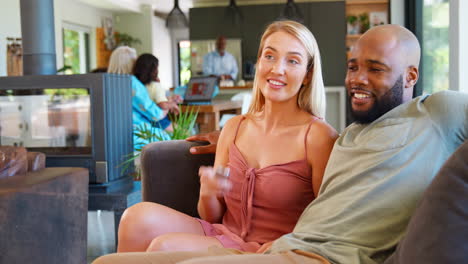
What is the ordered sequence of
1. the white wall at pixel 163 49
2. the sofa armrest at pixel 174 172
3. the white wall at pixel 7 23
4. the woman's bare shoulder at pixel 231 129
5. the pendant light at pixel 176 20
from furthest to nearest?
the white wall at pixel 163 49 < the pendant light at pixel 176 20 < the white wall at pixel 7 23 < the sofa armrest at pixel 174 172 < the woman's bare shoulder at pixel 231 129

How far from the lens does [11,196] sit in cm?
208

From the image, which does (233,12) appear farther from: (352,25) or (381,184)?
(381,184)

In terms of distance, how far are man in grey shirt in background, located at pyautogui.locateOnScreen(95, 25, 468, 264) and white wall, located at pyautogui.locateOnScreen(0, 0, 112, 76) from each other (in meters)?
6.16

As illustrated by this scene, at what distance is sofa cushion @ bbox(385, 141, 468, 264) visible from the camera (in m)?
0.91

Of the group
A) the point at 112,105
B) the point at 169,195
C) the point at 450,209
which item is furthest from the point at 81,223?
the point at 450,209

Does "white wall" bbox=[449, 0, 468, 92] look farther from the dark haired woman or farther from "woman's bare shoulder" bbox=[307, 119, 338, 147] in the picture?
the dark haired woman

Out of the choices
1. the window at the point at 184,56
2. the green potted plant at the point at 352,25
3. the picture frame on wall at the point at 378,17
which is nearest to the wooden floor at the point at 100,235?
the picture frame on wall at the point at 378,17

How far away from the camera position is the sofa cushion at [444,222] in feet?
3.00

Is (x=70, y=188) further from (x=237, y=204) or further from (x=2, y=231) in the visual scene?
(x=237, y=204)

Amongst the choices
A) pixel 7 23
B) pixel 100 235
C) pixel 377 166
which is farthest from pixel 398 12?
pixel 377 166

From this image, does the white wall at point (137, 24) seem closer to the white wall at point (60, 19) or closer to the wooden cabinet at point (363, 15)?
the white wall at point (60, 19)

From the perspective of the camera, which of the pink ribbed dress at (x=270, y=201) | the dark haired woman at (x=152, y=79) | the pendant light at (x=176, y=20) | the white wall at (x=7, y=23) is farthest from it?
the pendant light at (x=176, y=20)

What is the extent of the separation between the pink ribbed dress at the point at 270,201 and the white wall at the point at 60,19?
5891mm

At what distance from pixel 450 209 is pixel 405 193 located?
0.91 ft
